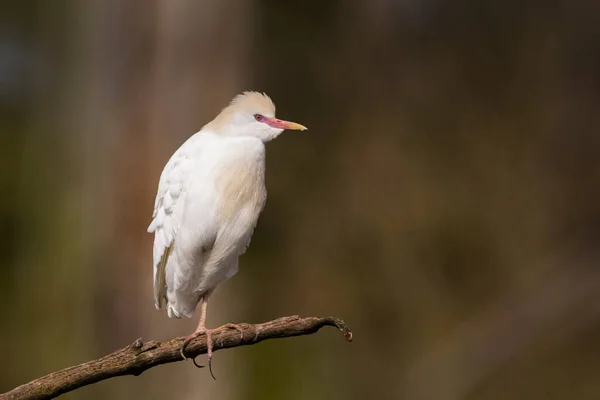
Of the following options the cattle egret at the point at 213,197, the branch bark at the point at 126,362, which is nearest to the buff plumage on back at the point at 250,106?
the cattle egret at the point at 213,197

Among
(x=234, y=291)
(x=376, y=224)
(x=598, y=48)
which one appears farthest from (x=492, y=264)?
(x=234, y=291)

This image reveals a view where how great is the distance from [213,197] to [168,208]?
6 cm

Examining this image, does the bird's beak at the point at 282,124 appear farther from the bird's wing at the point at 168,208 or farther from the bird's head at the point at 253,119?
the bird's wing at the point at 168,208

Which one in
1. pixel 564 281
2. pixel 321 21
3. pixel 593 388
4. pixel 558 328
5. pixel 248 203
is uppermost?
pixel 321 21

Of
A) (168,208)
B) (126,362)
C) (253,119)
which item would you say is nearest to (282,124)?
(253,119)

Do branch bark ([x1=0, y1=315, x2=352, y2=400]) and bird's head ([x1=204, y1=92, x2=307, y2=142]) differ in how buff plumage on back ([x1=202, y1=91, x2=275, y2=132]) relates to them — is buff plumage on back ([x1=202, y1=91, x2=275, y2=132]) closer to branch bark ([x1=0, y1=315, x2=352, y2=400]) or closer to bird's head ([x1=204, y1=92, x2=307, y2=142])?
bird's head ([x1=204, y1=92, x2=307, y2=142])

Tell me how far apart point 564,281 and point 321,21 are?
102 cm

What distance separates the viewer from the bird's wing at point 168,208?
726 millimetres

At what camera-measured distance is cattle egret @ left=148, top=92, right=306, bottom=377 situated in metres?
0.69

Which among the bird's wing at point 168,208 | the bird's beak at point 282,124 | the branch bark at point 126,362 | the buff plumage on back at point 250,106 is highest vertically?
the buff plumage on back at point 250,106

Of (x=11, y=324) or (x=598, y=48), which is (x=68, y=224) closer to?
(x=11, y=324)

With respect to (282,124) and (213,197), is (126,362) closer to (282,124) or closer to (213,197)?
(213,197)

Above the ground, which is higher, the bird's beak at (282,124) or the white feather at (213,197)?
the bird's beak at (282,124)

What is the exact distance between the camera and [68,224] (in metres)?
1.67
